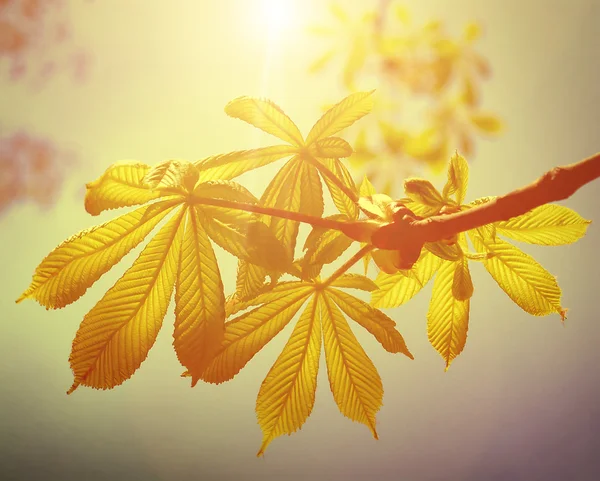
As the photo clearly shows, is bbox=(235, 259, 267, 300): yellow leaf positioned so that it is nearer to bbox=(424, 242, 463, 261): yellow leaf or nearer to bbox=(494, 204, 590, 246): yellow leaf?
bbox=(424, 242, 463, 261): yellow leaf

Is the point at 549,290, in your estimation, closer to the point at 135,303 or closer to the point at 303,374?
the point at 303,374

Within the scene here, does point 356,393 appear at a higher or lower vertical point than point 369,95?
lower

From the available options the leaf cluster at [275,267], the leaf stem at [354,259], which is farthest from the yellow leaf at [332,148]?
the leaf stem at [354,259]

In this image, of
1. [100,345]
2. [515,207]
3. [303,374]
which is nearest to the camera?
[515,207]

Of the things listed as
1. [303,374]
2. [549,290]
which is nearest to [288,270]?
[303,374]

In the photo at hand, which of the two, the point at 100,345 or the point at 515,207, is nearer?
the point at 515,207

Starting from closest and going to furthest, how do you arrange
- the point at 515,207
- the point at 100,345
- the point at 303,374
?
the point at 515,207 → the point at 100,345 → the point at 303,374

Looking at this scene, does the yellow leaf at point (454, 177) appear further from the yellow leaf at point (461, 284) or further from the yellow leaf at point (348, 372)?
the yellow leaf at point (348, 372)
